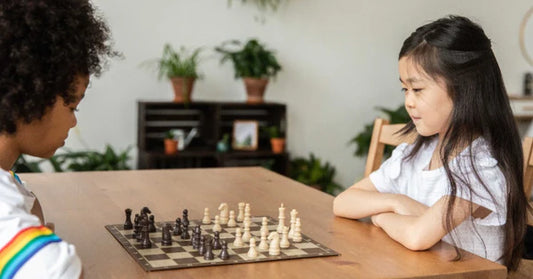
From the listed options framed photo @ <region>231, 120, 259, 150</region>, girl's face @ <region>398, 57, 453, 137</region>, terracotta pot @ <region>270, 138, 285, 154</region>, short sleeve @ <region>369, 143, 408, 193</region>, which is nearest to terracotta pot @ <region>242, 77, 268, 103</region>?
framed photo @ <region>231, 120, 259, 150</region>

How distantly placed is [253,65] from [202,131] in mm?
570

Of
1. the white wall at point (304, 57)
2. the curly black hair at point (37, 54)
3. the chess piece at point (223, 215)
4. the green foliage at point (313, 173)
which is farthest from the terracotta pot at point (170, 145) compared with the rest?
the curly black hair at point (37, 54)

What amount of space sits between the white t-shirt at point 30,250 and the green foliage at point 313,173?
393 centimetres

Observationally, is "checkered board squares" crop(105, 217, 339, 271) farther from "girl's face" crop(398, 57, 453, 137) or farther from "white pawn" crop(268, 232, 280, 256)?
"girl's face" crop(398, 57, 453, 137)

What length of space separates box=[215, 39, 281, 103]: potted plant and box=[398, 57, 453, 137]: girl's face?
2.94 m

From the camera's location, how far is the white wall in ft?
14.9

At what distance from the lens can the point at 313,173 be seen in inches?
196

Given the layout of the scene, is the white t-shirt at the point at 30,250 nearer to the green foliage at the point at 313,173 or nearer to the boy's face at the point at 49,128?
the boy's face at the point at 49,128

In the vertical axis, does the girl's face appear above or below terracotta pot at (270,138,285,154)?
above

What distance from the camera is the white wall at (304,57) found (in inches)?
179

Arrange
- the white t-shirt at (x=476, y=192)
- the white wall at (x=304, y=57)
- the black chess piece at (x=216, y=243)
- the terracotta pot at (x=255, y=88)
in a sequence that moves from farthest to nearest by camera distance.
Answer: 1. the terracotta pot at (x=255, y=88)
2. the white wall at (x=304, y=57)
3. the white t-shirt at (x=476, y=192)
4. the black chess piece at (x=216, y=243)

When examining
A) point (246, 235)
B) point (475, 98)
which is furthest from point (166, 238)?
point (475, 98)

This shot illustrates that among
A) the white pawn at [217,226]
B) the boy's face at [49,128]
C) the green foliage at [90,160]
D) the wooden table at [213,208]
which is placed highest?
the boy's face at [49,128]

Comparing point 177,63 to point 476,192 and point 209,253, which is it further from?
point 209,253
